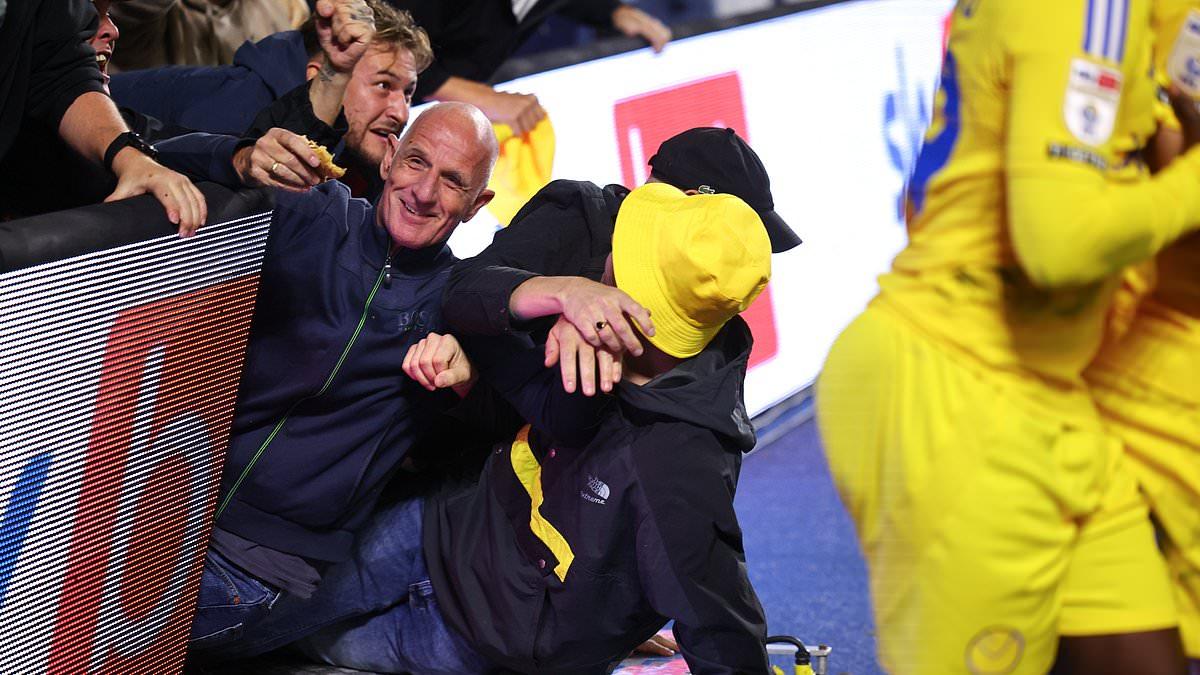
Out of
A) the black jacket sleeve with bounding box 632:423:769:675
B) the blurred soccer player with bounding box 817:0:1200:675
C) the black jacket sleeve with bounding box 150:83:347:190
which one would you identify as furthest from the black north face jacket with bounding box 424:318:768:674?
the black jacket sleeve with bounding box 150:83:347:190

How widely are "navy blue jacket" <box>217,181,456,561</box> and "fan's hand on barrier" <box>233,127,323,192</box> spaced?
0.54 ft

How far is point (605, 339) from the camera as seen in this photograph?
5.76ft

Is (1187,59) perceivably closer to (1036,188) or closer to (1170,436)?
(1036,188)

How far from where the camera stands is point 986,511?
152cm

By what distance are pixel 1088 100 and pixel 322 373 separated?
1349 mm

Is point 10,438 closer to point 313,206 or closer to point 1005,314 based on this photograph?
point 313,206

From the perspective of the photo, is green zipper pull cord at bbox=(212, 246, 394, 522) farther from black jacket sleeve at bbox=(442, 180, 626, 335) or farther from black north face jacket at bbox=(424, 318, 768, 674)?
black north face jacket at bbox=(424, 318, 768, 674)

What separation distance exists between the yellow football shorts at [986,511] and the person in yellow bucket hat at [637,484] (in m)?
0.45

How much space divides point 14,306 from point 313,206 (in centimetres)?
72

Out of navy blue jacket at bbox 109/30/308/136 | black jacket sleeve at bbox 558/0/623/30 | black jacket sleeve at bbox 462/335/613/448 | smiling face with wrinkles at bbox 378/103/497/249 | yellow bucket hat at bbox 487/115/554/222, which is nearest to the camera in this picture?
black jacket sleeve at bbox 462/335/613/448

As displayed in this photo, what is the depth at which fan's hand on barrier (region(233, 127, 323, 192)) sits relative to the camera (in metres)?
2.03

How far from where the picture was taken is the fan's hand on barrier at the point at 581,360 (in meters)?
1.76

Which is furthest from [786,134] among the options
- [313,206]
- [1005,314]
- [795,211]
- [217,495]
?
[1005,314]

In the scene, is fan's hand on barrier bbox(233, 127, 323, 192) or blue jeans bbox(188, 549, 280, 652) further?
blue jeans bbox(188, 549, 280, 652)
